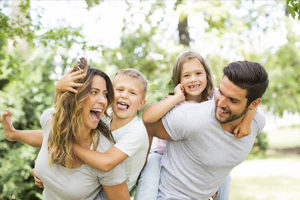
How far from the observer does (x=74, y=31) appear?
176 inches

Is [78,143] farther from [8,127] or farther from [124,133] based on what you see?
[8,127]

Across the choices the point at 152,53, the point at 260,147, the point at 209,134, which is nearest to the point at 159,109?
the point at 209,134

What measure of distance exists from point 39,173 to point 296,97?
446 inches

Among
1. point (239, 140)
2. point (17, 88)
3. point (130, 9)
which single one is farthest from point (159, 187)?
point (130, 9)

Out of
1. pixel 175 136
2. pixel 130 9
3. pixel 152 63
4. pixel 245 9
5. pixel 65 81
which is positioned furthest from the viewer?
pixel 245 9

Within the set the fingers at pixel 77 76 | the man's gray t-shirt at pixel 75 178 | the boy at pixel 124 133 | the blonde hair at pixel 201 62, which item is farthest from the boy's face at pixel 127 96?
the blonde hair at pixel 201 62

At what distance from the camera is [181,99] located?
290cm

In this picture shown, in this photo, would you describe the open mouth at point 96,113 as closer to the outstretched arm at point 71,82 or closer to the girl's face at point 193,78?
the outstretched arm at point 71,82

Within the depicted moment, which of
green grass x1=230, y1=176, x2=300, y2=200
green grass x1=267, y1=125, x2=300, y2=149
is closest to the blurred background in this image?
green grass x1=230, y1=176, x2=300, y2=200

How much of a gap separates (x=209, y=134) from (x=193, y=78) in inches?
24.5

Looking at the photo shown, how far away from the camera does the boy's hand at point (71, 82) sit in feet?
7.82

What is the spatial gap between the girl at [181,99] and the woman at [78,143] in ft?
1.27

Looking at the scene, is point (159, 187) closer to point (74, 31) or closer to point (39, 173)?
point (39, 173)

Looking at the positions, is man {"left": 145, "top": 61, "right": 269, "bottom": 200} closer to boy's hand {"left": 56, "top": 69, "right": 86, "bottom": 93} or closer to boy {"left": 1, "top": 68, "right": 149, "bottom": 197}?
boy {"left": 1, "top": 68, "right": 149, "bottom": 197}
